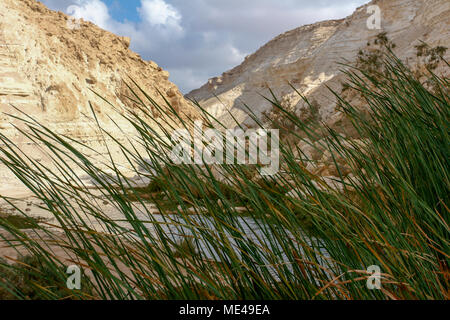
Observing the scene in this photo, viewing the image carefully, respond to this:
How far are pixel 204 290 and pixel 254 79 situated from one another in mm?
29554

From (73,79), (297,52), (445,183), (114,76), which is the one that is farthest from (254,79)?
→ (445,183)

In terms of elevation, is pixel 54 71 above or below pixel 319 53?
below

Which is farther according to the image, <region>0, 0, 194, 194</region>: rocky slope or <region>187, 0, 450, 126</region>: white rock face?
<region>187, 0, 450, 126</region>: white rock face

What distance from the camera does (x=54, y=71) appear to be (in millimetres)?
15516

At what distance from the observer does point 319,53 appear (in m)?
24.7

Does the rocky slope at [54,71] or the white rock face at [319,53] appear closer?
the rocky slope at [54,71]

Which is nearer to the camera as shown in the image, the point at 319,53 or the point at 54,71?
the point at 54,71

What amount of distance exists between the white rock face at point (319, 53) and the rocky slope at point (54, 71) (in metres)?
6.90

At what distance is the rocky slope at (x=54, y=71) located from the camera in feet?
46.0

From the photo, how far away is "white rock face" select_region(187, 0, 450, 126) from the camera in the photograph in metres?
17.2

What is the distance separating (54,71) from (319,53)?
1704 cm

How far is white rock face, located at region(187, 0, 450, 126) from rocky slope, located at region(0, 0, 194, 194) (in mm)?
6902

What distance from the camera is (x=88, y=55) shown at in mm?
18562

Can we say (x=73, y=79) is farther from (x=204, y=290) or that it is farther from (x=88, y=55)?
(x=204, y=290)
